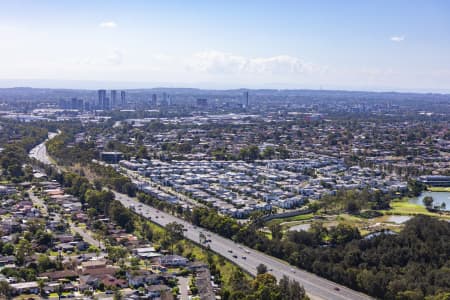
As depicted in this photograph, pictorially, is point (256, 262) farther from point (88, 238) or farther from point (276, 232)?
point (88, 238)

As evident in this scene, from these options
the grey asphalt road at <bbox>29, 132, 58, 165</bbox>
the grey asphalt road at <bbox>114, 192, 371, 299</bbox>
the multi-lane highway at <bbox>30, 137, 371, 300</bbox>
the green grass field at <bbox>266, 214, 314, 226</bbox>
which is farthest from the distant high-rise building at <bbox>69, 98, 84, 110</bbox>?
the green grass field at <bbox>266, 214, 314, 226</bbox>

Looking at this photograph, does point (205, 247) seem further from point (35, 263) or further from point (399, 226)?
point (399, 226)

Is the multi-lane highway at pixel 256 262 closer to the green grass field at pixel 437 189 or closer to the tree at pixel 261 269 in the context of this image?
the tree at pixel 261 269

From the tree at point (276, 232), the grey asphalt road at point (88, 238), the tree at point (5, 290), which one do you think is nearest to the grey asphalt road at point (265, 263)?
the tree at point (276, 232)

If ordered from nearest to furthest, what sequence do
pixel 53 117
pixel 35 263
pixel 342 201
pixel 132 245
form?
pixel 35 263 → pixel 132 245 → pixel 342 201 → pixel 53 117

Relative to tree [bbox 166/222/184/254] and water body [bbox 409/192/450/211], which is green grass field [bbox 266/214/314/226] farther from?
water body [bbox 409/192/450/211]

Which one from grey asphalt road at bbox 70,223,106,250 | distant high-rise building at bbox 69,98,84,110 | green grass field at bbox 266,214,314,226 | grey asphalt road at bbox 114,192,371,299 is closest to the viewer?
grey asphalt road at bbox 114,192,371,299

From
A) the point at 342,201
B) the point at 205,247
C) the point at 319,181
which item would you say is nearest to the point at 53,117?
the point at 319,181
